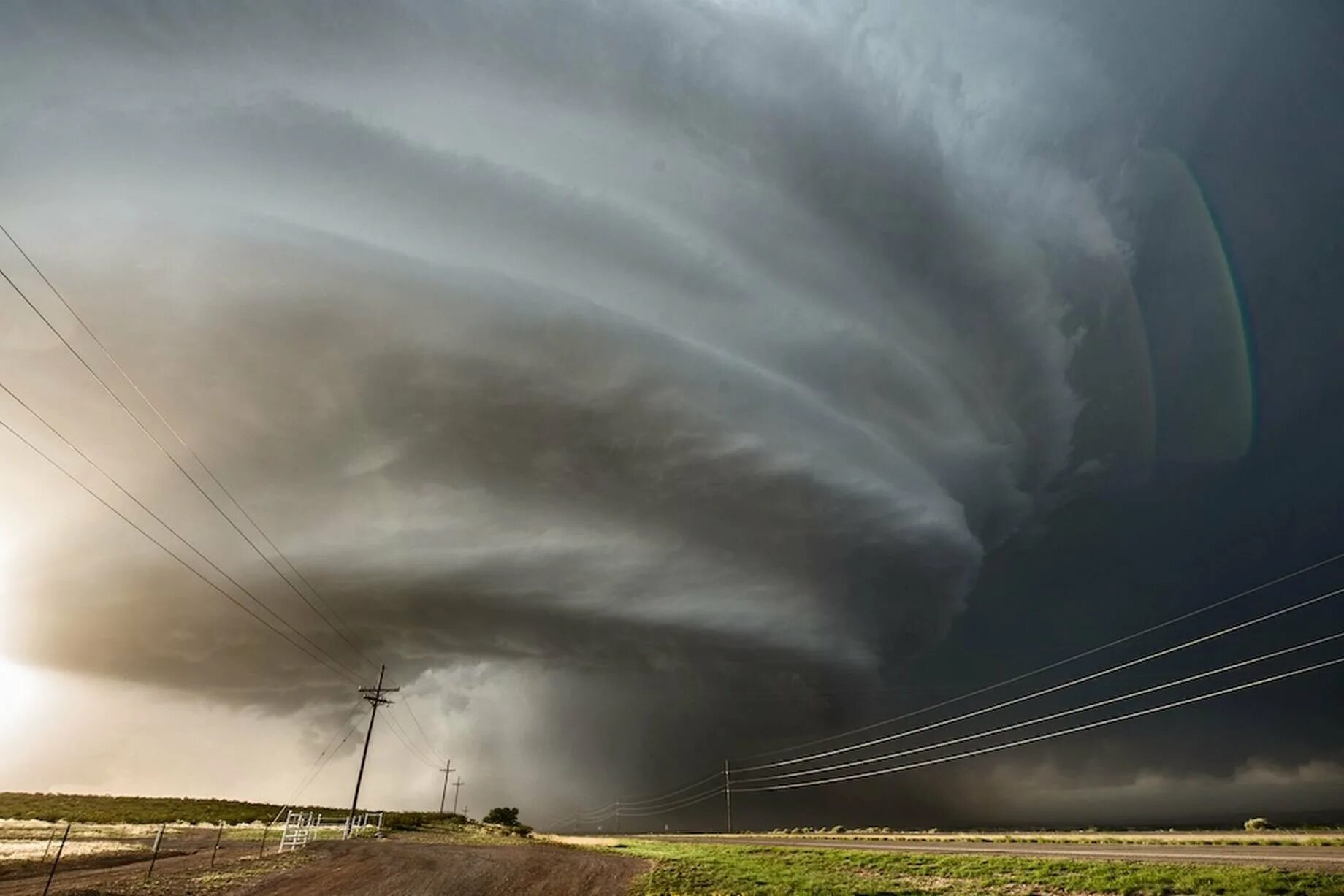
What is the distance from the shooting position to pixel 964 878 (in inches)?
1372

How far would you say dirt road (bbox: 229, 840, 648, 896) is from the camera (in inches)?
1294

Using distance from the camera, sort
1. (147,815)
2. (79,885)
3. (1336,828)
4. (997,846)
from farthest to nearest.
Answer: (147,815)
(1336,828)
(997,846)
(79,885)

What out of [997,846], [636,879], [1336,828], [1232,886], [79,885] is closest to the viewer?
[1232,886]

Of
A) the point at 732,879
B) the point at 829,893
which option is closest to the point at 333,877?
the point at 732,879

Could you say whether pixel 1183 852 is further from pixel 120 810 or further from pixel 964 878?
pixel 120 810

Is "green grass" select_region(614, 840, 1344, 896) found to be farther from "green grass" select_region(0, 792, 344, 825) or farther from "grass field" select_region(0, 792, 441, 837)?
"green grass" select_region(0, 792, 344, 825)

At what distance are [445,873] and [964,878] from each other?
29.4 metres

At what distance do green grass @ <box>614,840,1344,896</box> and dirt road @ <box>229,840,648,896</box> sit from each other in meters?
3.69

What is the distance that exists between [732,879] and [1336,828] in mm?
70229

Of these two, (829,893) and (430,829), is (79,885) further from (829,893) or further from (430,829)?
(430,829)

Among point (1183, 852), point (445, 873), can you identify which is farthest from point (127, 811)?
point (1183, 852)

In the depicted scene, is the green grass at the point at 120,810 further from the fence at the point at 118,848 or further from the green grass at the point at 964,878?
the green grass at the point at 964,878

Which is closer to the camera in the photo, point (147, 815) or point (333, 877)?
point (333, 877)

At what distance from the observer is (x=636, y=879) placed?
130 feet
